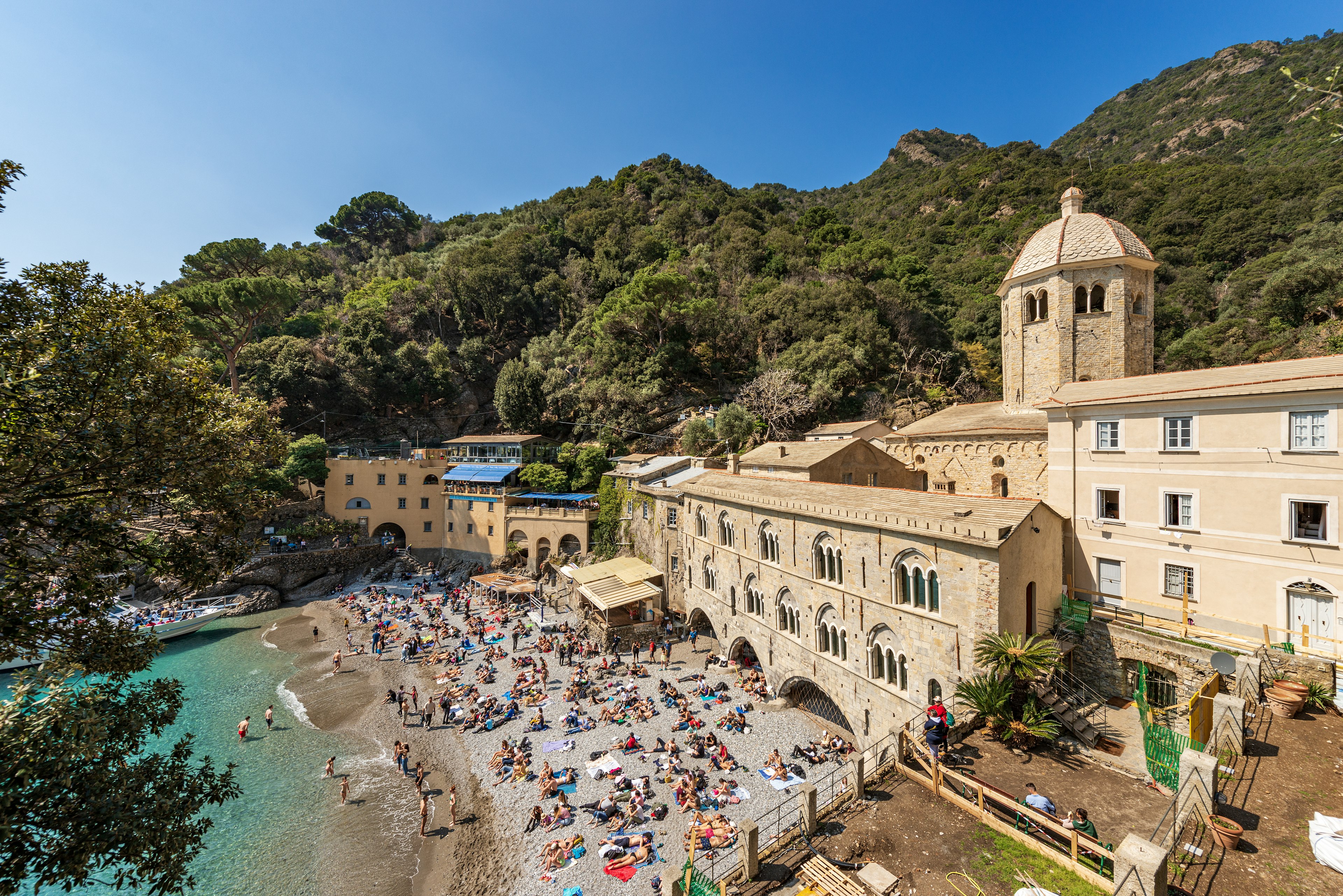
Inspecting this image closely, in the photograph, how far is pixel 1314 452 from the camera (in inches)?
497

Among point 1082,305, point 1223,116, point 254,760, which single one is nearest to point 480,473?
point 254,760

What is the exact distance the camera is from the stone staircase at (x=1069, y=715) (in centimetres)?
1237

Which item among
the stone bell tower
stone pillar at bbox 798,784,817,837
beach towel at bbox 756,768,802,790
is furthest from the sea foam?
the stone bell tower

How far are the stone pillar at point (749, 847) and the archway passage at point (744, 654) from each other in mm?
14325

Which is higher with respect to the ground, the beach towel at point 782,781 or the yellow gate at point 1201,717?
the yellow gate at point 1201,717

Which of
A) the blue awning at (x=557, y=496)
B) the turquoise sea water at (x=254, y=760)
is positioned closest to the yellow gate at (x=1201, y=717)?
the turquoise sea water at (x=254, y=760)

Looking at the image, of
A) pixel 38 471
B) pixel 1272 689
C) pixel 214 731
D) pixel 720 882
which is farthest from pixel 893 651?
pixel 214 731

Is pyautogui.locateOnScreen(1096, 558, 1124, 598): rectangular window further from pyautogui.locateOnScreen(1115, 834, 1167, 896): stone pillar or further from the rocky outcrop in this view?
the rocky outcrop

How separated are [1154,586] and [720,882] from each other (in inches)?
600

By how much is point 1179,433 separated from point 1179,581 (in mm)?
4286

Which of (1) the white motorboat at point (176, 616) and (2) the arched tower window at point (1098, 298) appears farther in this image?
(1) the white motorboat at point (176, 616)

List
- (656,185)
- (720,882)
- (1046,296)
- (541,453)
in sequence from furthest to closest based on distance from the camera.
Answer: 1. (656,185)
2. (541,453)
3. (1046,296)
4. (720,882)

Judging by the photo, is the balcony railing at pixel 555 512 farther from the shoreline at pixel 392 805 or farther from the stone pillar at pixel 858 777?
the stone pillar at pixel 858 777

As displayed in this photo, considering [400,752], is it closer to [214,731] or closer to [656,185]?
[214,731]
